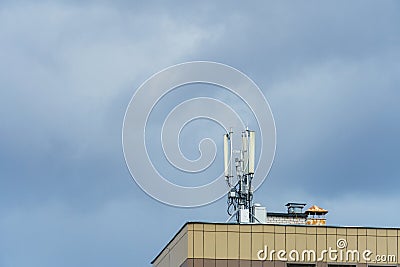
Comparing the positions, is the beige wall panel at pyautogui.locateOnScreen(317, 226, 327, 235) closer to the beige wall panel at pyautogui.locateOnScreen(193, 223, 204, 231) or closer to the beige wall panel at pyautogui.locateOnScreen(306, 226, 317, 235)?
the beige wall panel at pyautogui.locateOnScreen(306, 226, 317, 235)

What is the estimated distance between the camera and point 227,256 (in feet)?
357

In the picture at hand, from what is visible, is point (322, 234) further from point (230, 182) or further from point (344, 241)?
point (230, 182)

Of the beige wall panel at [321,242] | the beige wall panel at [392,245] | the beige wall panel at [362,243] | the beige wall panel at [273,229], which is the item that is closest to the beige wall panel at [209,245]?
the beige wall panel at [273,229]

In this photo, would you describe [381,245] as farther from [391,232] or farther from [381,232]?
[391,232]

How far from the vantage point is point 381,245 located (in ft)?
360

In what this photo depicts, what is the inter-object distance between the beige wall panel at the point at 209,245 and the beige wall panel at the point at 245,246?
6.00ft

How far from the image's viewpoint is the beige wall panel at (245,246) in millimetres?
108812

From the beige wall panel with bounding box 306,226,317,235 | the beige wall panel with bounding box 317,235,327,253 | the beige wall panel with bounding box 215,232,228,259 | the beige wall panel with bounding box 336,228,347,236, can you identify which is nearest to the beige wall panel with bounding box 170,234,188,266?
the beige wall panel with bounding box 215,232,228,259

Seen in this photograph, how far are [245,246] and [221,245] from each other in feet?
5.33

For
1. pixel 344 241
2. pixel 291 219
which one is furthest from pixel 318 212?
pixel 344 241

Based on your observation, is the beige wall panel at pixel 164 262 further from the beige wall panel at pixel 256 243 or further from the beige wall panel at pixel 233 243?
the beige wall panel at pixel 256 243

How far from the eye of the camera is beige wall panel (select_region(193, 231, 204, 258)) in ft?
358

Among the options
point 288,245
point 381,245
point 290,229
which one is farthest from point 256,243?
point 381,245

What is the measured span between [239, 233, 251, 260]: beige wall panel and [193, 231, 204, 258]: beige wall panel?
104 inches
